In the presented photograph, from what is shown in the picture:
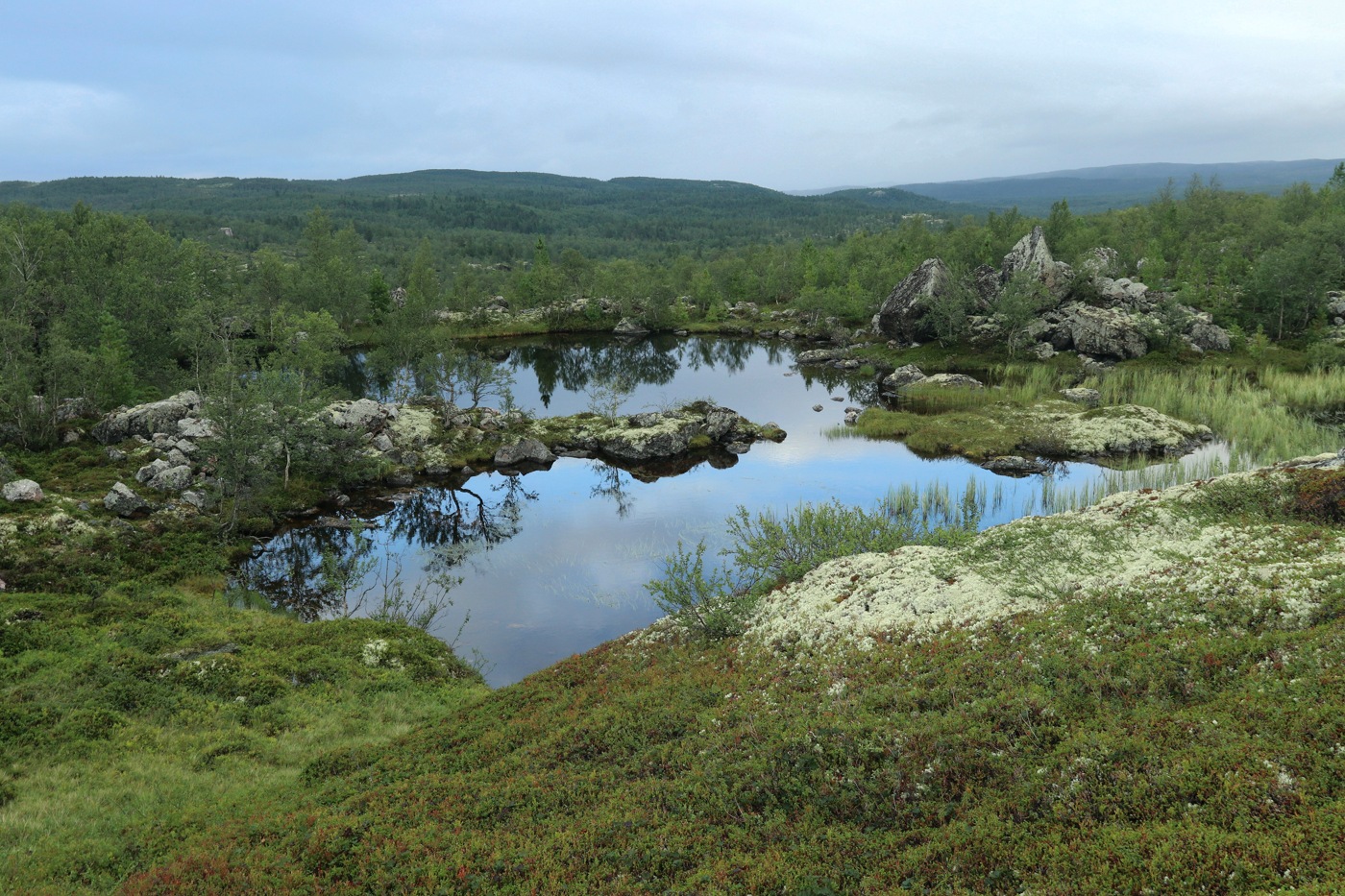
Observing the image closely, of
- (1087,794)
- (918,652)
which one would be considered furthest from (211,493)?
(1087,794)

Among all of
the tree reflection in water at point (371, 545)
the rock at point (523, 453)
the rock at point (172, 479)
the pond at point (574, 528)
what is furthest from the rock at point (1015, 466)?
the rock at point (172, 479)

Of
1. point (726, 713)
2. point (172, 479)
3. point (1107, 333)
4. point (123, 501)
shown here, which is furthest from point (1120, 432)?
point (123, 501)

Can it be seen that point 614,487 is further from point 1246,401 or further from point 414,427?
point 1246,401

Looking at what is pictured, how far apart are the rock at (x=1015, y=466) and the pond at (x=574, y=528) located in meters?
1.21

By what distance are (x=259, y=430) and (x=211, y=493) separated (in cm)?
548

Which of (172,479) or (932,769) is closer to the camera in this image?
(932,769)

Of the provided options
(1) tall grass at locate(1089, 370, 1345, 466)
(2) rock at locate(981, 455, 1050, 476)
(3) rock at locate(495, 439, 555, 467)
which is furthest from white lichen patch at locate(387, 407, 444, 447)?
(1) tall grass at locate(1089, 370, 1345, 466)

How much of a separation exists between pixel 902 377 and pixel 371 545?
205 feet

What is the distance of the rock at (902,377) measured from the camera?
81688 mm

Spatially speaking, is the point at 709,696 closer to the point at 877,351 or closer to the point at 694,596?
the point at 694,596

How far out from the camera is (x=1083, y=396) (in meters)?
66.8

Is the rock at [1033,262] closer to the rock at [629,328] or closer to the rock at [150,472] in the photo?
the rock at [629,328]

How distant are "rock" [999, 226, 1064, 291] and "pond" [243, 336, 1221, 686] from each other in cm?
4304

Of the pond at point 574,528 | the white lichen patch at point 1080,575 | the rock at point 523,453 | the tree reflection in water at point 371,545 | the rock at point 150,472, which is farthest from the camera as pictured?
the rock at point 523,453
